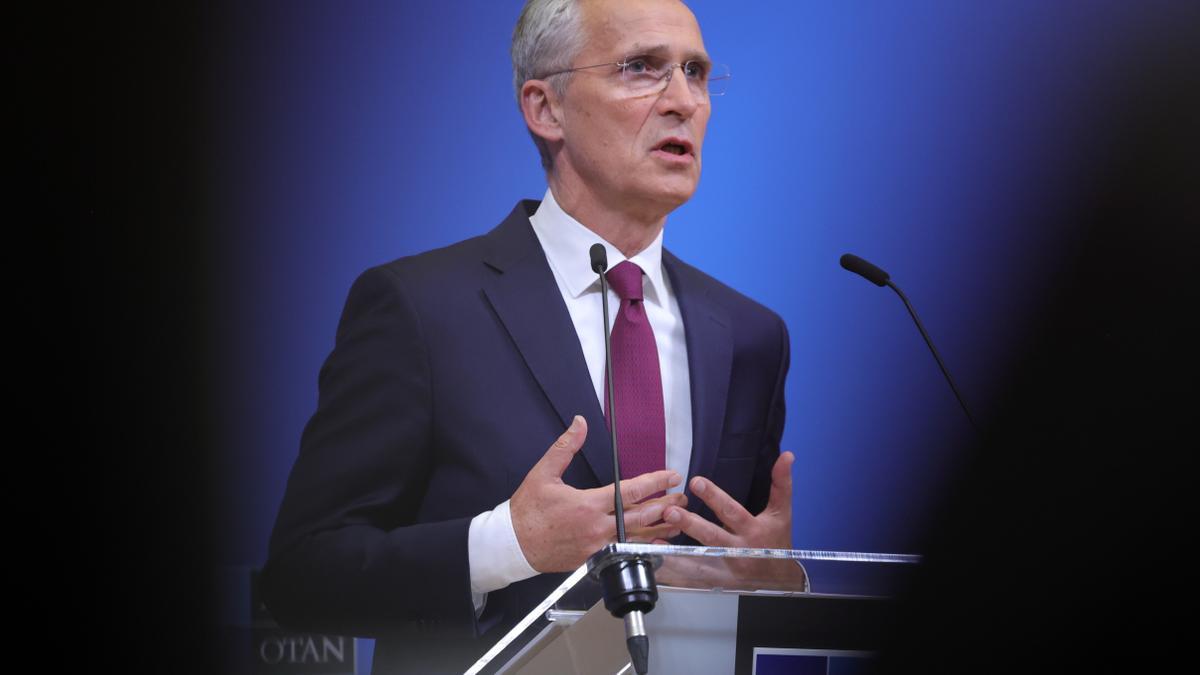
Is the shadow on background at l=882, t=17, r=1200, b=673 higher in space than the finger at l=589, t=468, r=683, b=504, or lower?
higher

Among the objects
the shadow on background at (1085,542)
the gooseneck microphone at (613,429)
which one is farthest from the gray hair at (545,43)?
the shadow on background at (1085,542)

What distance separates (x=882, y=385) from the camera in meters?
2.49

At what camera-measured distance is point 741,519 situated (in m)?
1.99

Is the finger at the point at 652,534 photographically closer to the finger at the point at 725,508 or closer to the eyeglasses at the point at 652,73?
the finger at the point at 725,508


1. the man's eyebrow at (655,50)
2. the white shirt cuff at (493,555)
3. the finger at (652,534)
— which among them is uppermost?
the man's eyebrow at (655,50)

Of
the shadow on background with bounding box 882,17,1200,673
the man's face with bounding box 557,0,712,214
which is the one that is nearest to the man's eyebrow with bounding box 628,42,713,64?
the man's face with bounding box 557,0,712,214

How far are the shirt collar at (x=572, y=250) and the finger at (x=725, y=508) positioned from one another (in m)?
0.46

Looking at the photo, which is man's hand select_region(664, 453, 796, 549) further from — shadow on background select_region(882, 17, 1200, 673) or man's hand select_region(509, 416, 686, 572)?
shadow on background select_region(882, 17, 1200, 673)

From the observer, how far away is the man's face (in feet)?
7.39

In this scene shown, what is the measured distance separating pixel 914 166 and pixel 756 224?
1.23 ft

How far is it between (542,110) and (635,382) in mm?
524

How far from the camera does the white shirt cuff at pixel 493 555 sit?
2002 mm

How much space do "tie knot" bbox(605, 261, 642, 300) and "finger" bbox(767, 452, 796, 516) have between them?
16.0 inches

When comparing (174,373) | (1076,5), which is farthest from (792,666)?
(1076,5)
